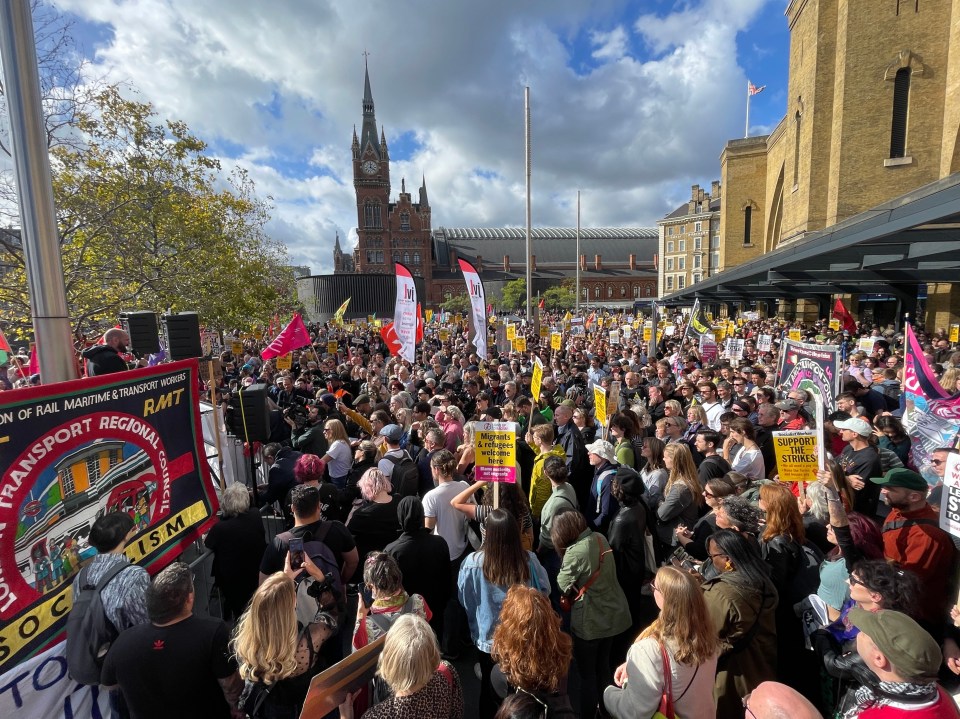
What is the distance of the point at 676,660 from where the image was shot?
2373mm

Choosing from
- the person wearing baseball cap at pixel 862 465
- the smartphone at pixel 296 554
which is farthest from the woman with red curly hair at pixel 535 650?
the person wearing baseball cap at pixel 862 465

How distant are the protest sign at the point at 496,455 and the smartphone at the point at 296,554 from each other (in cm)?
164

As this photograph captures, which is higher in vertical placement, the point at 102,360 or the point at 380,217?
the point at 380,217

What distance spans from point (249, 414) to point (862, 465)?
6700mm

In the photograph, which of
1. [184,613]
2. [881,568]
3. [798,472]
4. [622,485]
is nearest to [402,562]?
[184,613]

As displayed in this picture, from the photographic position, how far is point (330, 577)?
3.41 m

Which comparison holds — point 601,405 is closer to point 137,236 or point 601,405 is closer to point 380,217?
point 137,236

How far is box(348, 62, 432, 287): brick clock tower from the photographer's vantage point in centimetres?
8238

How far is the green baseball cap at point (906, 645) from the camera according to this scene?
185cm

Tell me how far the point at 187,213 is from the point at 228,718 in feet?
56.9

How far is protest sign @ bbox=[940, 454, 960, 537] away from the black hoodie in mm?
3250

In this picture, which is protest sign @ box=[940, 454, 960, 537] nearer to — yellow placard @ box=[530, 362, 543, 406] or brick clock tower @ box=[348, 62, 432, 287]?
yellow placard @ box=[530, 362, 543, 406]

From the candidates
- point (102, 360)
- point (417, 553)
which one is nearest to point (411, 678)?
point (417, 553)

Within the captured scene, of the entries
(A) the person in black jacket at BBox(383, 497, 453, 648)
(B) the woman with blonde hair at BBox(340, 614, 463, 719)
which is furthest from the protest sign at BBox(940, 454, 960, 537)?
(A) the person in black jacket at BBox(383, 497, 453, 648)
